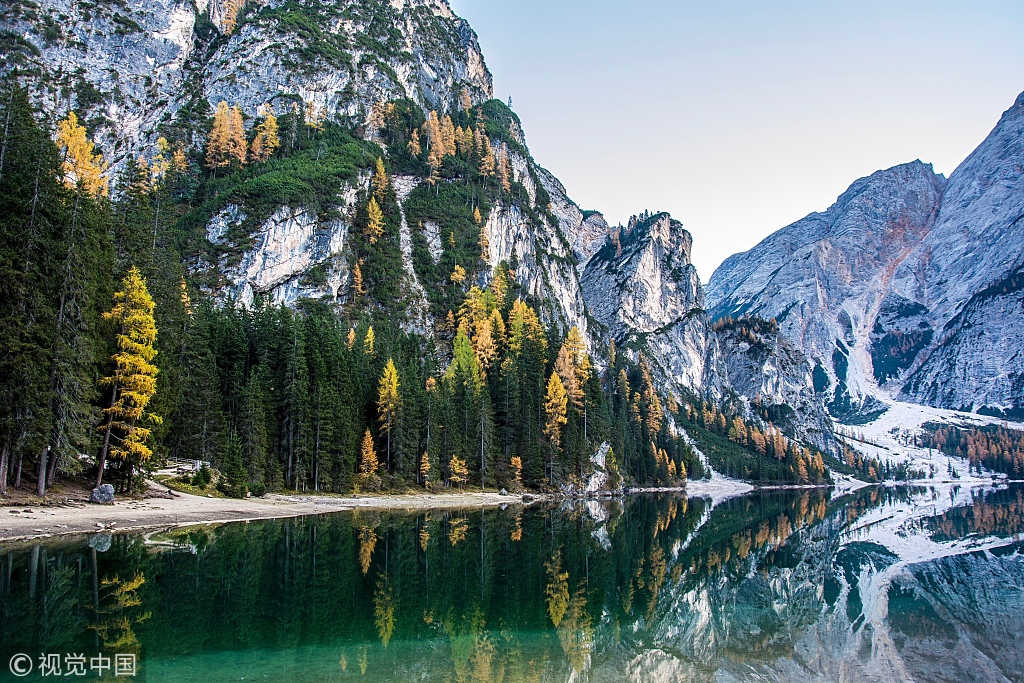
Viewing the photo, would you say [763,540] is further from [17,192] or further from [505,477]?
[17,192]

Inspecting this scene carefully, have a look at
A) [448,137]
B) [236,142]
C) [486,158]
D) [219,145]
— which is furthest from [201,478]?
[448,137]

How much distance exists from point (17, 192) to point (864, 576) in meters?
49.5

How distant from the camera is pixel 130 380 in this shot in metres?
36.1

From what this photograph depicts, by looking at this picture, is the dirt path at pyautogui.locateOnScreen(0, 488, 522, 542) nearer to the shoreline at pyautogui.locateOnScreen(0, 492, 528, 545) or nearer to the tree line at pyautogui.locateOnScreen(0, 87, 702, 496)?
the shoreline at pyautogui.locateOnScreen(0, 492, 528, 545)

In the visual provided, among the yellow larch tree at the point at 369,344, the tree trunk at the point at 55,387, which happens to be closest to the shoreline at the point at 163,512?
the tree trunk at the point at 55,387

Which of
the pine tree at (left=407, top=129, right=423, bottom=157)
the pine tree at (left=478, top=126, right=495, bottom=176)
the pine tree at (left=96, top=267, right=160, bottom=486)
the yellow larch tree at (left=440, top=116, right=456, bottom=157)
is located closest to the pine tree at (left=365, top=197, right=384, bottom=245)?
the pine tree at (left=407, top=129, right=423, bottom=157)

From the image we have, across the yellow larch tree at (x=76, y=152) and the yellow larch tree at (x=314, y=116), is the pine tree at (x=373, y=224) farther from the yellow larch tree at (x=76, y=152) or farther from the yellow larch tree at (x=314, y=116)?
the yellow larch tree at (x=76, y=152)

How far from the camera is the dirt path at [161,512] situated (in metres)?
27.3

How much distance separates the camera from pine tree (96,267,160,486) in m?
35.6

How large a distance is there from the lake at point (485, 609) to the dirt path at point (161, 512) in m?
1.99

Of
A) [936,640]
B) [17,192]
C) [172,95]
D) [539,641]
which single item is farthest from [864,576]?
[172,95]

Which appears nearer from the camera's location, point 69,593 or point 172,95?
point 69,593

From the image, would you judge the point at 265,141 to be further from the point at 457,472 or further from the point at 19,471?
the point at 19,471

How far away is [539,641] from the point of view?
17.7 meters
